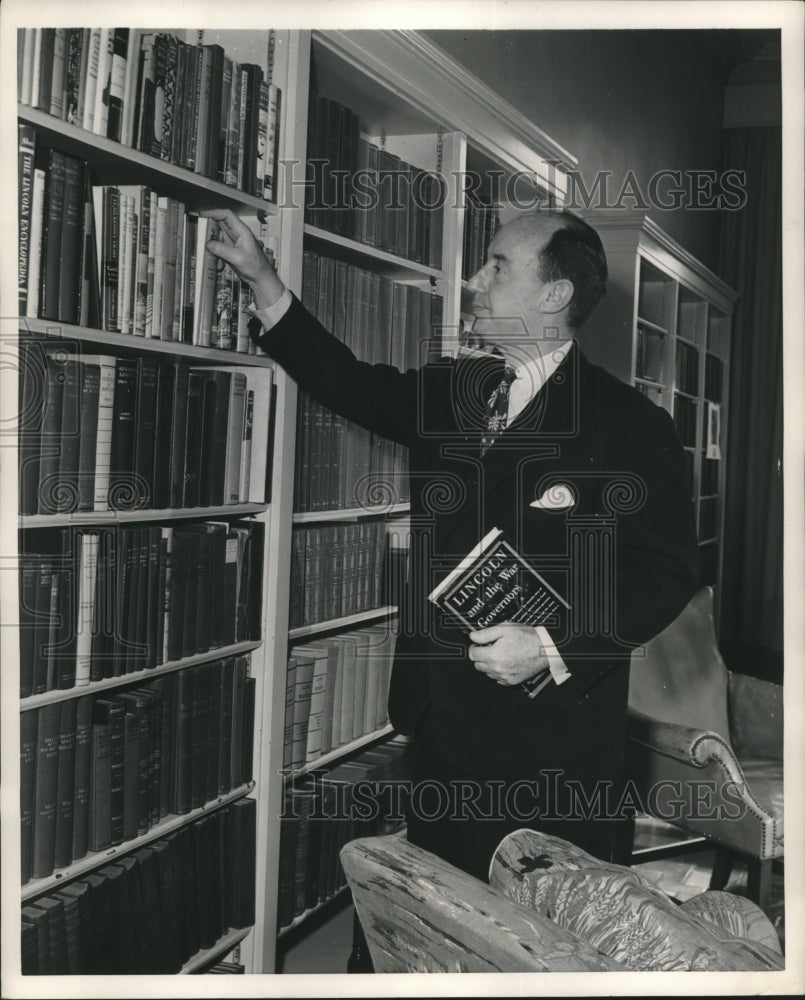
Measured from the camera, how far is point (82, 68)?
1.38 meters

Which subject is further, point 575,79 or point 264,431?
point 575,79

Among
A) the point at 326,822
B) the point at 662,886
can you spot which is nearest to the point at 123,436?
the point at 326,822

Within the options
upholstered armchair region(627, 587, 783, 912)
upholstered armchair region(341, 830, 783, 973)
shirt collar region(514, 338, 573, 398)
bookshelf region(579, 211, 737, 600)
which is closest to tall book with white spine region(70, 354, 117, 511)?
upholstered armchair region(341, 830, 783, 973)

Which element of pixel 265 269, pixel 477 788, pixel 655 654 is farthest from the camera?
pixel 655 654

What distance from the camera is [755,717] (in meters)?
2.11

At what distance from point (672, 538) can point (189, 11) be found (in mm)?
→ 1295

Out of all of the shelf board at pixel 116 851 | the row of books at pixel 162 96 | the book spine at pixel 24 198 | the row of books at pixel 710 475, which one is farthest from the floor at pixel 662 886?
the row of books at pixel 162 96

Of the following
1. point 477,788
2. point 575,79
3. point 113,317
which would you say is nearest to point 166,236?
point 113,317

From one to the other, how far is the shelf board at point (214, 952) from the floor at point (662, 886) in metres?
0.15

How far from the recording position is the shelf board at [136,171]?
4.44 feet

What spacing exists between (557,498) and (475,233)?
0.82 meters

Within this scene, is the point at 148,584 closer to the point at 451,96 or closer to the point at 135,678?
the point at 135,678

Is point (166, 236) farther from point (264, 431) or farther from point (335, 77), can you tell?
point (335, 77)

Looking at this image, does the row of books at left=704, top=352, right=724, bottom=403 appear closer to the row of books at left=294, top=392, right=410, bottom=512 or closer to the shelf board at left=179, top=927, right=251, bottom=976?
the row of books at left=294, top=392, right=410, bottom=512
